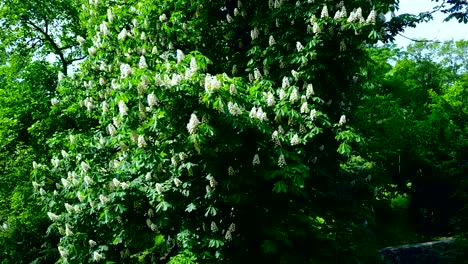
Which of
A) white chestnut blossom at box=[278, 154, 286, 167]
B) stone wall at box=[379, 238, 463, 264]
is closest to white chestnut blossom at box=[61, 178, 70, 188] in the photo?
white chestnut blossom at box=[278, 154, 286, 167]

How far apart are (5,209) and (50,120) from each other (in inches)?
108

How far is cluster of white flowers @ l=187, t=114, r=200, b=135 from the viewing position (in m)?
6.93

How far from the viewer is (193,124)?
698 cm

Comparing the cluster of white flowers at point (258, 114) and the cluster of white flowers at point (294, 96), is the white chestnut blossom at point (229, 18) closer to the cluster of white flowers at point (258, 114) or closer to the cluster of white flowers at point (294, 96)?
the cluster of white flowers at point (294, 96)

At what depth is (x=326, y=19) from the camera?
8.66m

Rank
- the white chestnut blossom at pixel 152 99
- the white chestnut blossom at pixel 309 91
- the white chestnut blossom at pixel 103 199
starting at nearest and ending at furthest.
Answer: the white chestnut blossom at pixel 152 99
the white chestnut blossom at pixel 103 199
the white chestnut blossom at pixel 309 91

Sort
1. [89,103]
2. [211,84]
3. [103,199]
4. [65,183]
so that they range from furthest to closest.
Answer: [89,103] < [65,183] < [103,199] < [211,84]

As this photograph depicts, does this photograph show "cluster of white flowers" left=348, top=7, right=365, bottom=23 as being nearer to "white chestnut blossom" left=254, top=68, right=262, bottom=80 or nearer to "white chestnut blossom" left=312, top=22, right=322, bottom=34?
"white chestnut blossom" left=312, top=22, right=322, bottom=34

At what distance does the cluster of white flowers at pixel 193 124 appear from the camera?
273 inches

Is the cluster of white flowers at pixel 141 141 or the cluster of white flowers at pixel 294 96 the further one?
the cluster of white flowers at pixel 294 96

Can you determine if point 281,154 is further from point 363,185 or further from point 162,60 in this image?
point 363,185

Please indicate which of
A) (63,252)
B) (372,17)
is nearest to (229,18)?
(372,17)

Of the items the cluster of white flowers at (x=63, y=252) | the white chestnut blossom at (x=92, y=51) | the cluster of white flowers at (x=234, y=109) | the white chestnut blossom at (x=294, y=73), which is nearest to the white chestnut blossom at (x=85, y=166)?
the cluster of white flowers at (x=63, y=252)

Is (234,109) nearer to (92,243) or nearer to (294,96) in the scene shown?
(294,96)
